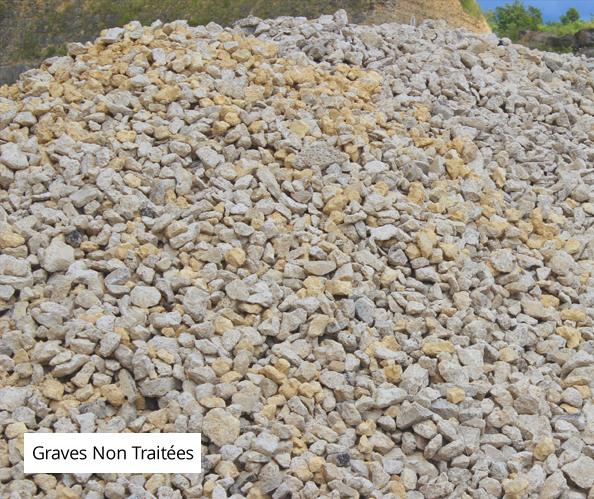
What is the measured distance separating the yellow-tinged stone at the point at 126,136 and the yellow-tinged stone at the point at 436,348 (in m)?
2.65

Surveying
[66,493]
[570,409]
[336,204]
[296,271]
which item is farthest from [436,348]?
[66,493]

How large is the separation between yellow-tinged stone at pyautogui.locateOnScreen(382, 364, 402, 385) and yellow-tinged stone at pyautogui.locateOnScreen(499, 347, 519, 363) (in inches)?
29.6

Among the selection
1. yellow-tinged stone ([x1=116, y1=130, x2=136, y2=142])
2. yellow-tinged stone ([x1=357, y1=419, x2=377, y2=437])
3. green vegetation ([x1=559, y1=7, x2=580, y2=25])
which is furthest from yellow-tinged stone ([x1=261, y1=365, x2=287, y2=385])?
green vegetation ([x1=559, y1=7, x2=580, y2=25])

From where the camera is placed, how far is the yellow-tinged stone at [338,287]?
3901mm

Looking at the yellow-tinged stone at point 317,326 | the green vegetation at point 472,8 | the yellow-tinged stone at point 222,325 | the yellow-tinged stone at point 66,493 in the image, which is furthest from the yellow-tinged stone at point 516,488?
the green vegetation at point 472,8

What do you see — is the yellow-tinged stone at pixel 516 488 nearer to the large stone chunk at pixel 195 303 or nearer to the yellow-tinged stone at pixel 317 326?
the yellow-tinged stone at pixel 317 326

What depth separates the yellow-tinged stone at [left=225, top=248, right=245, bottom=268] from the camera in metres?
3.96

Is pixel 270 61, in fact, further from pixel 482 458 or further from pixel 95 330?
pixel 482 458

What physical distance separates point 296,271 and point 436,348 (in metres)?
1.00

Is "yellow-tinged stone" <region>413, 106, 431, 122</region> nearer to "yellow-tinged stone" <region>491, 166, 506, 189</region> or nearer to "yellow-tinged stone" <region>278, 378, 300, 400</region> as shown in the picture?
"yellow-tinged stone" <region>491, 166, 506, 189</region>

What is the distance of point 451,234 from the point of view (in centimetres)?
438

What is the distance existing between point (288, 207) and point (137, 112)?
1565mm

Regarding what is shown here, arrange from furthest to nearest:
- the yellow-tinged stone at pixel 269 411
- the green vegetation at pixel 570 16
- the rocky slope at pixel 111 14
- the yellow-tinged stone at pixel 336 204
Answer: the green vegetation at pixel 570 16, the rocky slope at pixel 111 14, the yellow-tinged stone at pixel 336 204, the yellow-tinged stone at pixel 269 411

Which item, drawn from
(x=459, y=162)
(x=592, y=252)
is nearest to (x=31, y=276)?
(x=459, y=162)
